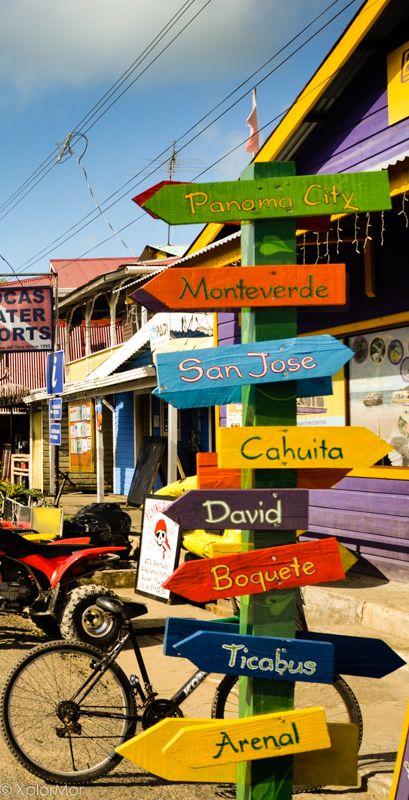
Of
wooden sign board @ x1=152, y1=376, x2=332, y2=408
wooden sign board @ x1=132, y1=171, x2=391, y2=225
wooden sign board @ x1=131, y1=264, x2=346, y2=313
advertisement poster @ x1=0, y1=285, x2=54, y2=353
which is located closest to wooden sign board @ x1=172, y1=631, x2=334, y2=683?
wooden sign board @ x1=152, y1=376, x2=332, y2=408

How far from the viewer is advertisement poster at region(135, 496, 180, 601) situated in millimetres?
8672

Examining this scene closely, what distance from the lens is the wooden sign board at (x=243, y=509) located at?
3205 millimetres

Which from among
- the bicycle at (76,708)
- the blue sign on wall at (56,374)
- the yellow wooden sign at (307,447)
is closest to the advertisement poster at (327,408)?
the bicycle at (76,708)

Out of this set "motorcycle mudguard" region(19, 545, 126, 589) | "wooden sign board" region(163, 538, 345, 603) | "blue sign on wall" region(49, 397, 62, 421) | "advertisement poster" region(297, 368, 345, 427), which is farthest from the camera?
"blue sign on wall" region(49, 397, 62, 421)

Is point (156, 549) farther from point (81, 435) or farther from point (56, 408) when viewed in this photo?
point (81, 435)

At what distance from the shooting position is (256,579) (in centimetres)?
324

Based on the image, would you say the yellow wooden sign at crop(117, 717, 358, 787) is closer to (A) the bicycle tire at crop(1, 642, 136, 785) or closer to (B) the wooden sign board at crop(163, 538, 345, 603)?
(B) the wooden sign board at crop(163, 538, 345, 603)

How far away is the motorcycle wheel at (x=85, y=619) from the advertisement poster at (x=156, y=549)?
1.44 m

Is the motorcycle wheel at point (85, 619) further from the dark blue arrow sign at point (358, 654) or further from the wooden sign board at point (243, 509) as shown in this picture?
the wooden sign board at point (243, 509)

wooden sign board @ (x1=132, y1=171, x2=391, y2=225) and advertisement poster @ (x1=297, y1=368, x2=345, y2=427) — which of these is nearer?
wooden sign board @ (x1=132, y1=171, x2=391, y2=225)

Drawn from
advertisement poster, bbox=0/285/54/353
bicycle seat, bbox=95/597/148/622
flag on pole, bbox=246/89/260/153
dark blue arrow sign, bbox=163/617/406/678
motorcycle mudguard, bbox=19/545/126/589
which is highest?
flag on pole, bbox=246/89/260/153

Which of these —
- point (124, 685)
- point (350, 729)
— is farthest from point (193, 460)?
point (350, 729)

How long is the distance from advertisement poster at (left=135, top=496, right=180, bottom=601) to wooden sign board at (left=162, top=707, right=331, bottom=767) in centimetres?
534

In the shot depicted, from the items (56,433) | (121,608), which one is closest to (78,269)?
(56,433)
